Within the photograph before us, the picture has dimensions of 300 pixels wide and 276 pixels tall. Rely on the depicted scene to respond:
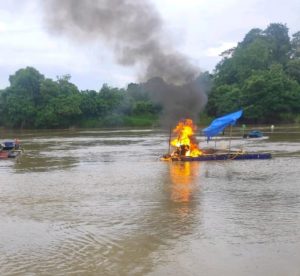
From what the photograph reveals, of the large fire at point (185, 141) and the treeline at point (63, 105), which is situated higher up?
the treeline at point (63, 105)

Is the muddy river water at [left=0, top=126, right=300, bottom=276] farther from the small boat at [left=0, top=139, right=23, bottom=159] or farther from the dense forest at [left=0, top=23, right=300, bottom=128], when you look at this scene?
the dense forest at [left=0, top=23, right=300, bottom=128]

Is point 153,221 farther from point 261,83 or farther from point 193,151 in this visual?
point 261,83

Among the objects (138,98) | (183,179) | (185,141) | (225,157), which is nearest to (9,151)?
(185,141)

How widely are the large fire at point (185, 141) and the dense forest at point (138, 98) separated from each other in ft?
178

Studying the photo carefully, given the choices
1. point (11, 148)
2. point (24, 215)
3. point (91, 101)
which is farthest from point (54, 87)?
point (24, 215)

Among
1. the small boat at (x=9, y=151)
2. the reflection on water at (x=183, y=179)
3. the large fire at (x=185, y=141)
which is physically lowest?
the reflection on water at (x=183, y=179)

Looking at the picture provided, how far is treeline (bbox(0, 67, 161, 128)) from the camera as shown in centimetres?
9038

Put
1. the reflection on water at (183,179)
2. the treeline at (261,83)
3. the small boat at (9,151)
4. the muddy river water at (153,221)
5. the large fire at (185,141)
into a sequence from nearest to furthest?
the muddy river water at (153,221)
the reflection on water at (183,179)
the large fire at (185,141)
the small boat at (9,151)
the treeline at (261,83)

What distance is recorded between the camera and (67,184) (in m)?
21.1

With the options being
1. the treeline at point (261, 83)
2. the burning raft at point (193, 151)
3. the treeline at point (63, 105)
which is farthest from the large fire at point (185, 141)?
the treeline at point (63, 105)

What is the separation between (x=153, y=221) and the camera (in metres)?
13.6

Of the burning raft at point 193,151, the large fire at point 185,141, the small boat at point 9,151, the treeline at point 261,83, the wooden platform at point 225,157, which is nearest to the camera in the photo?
the wooden platform at point 225,157

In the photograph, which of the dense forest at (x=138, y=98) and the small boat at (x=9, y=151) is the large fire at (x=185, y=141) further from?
the dense forest at (x=138, y=98)

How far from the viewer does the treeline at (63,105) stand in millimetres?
90375
